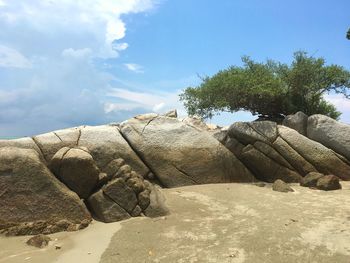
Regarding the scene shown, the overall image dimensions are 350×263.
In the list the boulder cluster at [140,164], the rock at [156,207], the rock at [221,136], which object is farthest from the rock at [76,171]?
the rock at [221,136]

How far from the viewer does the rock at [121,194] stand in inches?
524

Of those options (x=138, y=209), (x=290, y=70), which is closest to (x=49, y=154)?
(x=138, y=209)

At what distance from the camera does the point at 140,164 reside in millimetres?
17016

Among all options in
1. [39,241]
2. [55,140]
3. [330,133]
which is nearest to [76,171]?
[55,140]

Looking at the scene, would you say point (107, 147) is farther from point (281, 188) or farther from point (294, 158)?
point (294, 158)

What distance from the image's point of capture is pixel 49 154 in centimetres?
1545

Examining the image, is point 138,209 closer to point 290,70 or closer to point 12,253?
point 12,253

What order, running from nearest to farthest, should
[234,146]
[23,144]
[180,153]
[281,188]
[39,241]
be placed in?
[39,241] → [23,144] → [281,188] → [180,153] → [234,146]

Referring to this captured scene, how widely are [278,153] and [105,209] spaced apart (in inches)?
Result: 349

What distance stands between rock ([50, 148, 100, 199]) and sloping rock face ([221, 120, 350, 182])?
7409 mm

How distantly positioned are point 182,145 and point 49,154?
5.38 meters

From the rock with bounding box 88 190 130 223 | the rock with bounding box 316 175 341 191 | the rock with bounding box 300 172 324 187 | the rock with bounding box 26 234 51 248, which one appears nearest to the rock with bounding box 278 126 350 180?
the rock with bounding box 300 172 324 187

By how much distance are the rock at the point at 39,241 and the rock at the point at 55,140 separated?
452 centimetres

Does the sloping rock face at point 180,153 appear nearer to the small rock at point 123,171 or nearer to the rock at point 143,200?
the small rock at point 123,171
